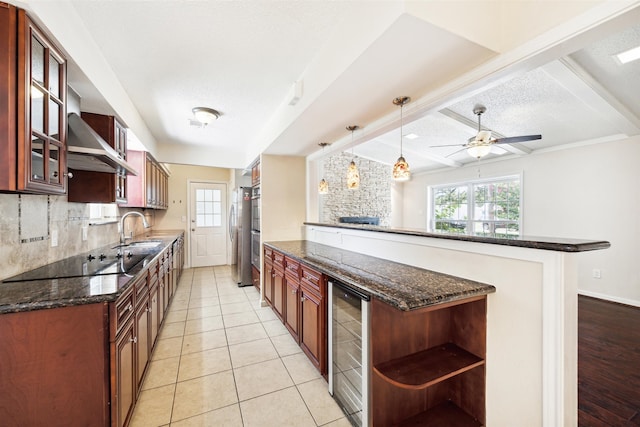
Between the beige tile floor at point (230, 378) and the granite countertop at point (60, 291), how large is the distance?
94cm

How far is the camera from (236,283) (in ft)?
16.1

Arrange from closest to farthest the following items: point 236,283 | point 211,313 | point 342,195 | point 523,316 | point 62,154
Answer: point 523,316, point 62,154, point 211,313, point 236,283, point 342,195

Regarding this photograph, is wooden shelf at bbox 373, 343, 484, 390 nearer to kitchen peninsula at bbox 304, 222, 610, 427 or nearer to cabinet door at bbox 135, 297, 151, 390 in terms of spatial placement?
kitchen peninsula at bbox 304, 222, 610, 427

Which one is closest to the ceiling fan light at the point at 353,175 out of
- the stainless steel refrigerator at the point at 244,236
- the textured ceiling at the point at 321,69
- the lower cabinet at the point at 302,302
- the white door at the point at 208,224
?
the textured ceiling at the point at 321,69

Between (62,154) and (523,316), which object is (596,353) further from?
(62,154)

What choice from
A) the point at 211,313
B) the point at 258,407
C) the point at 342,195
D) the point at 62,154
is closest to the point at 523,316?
the point at 258,407

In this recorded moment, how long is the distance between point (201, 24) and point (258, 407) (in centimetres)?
256

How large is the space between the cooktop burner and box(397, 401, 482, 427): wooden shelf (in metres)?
2.09

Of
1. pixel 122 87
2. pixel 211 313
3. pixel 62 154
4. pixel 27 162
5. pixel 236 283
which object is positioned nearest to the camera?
pixel 27 162

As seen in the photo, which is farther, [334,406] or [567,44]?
[334,406]

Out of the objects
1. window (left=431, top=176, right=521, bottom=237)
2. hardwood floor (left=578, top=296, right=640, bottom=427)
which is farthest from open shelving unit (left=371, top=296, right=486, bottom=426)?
window (left=431, top=176, right=521, bottom=237)

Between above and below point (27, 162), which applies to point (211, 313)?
below

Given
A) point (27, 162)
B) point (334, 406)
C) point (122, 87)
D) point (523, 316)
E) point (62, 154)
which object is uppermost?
point (122, 87)

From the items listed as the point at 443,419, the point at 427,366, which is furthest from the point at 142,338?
the point at 443,419
